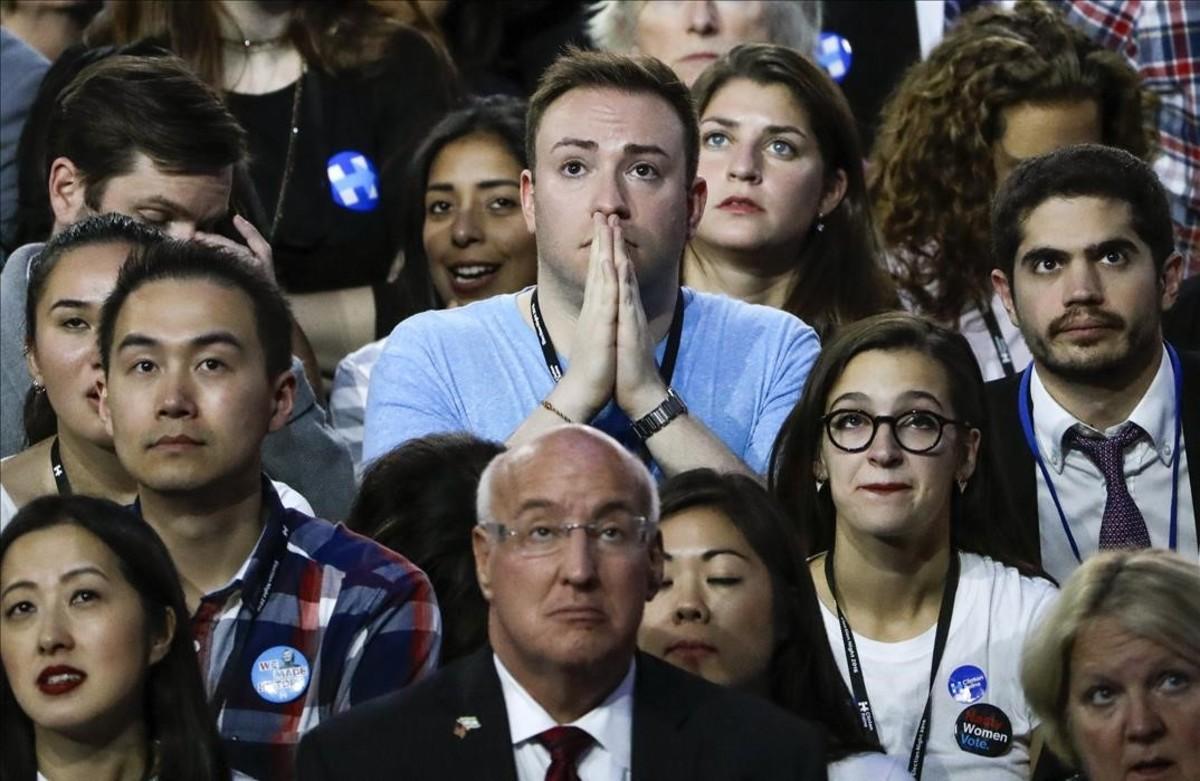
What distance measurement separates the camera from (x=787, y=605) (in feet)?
18.0

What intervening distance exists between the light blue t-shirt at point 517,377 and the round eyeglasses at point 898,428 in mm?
391

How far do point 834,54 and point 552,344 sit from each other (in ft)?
9.67

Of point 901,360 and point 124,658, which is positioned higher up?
point 901,360

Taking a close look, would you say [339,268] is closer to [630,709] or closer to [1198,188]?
[1198,188]

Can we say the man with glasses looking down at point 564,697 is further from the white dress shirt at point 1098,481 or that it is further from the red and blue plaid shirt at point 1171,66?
the red and blue plaid shirt at point 1171,66

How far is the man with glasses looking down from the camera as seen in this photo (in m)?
4.48

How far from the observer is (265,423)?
5.45m

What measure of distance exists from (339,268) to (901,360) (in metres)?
2.43

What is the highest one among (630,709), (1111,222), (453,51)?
(453,51)

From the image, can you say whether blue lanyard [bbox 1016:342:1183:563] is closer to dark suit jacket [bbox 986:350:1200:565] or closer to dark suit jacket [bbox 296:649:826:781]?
dark suit jacket [bbox 986:350:1200:565]

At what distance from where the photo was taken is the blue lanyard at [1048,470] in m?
6.26

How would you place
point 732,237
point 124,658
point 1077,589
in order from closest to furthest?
point 124,658, point 1077,589, point 732,237

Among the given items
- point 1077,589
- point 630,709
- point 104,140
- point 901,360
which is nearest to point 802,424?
point 901,360

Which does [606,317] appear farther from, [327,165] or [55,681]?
[327,165]
